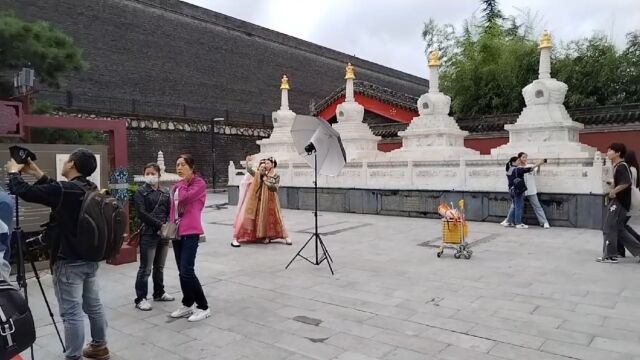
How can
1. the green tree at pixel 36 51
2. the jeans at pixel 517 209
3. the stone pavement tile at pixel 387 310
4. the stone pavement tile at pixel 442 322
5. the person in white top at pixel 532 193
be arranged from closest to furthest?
the stone pavement tile at pixel 442 322 → the stone pavement tile at pixel 387 310 → the person in white top at pixel 532 193 → the jeans at pixel 517 209 → the green tree at pixel 36 51

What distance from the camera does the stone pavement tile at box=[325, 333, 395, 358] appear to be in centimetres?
363

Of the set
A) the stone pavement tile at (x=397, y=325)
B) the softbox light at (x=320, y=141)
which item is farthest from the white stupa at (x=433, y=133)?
the stone pavement tile at (x=397, y=325)

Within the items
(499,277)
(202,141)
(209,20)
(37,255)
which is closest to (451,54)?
(202,141)

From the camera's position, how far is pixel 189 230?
4359 mm

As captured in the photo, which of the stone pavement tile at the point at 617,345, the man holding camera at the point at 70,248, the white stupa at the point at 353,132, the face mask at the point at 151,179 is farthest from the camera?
the white stupa at the point at 353,132

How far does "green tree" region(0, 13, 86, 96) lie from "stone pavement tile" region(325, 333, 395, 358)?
11588mm

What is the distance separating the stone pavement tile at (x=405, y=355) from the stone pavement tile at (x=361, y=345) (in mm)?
51

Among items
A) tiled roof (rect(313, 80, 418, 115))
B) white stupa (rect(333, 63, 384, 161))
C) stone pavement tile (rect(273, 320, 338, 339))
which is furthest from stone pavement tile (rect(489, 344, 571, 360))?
tiled roof (rect(313, 80, 418, 115))

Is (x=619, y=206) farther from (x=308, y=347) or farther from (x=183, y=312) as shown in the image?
(x=183, y=312)

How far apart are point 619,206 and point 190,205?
18.9ft

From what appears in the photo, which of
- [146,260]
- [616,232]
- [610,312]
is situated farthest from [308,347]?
[616,232]

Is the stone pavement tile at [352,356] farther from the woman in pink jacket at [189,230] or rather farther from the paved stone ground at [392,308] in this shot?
the woman in pink jacket at [189,230]

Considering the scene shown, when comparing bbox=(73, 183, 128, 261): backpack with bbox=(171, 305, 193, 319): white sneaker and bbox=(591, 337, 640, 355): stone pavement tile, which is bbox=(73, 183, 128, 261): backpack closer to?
bbox=(171, 305, 193, 319): white sneaker

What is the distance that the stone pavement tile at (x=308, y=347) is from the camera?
360 cm
